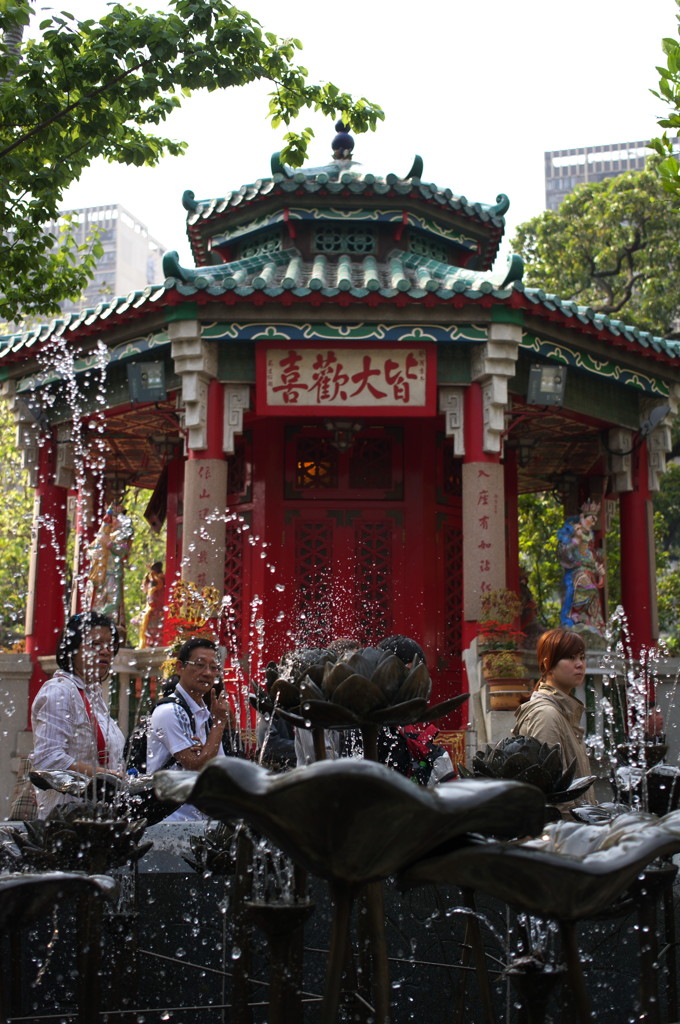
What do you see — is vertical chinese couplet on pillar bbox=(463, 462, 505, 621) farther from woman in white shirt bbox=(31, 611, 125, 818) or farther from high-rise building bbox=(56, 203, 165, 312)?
high-rise building bbox=(56, 203, 165, 312)

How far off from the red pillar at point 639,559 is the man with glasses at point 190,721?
8.14 metres

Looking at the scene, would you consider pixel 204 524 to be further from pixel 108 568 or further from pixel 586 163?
pixel 586 163

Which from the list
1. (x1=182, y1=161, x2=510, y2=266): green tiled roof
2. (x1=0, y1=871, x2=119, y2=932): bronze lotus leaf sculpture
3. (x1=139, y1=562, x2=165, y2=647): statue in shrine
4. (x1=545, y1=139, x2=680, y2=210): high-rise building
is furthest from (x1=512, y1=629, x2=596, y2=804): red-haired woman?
(x1=545, y1=139, x2=680, y2=210): high-rise building

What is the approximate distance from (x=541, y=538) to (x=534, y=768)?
17.9m

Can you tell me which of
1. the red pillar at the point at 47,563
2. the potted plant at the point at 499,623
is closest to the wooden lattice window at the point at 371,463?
the potted plant at the point at 499,623

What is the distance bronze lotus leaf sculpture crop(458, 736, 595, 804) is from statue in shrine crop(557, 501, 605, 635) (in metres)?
8.19

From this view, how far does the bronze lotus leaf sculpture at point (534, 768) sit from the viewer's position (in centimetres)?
315

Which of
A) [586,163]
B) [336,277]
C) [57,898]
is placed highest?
[586,163]

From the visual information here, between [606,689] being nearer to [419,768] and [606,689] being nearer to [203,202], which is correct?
[419,768]

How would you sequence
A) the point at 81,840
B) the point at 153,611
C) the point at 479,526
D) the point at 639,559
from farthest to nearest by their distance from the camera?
the point at 153,611 → the point at 639,559 → the point at 479,526 → the point at 81,840

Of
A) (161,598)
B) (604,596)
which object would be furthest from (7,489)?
(604,596)

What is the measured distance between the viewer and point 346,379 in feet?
35.7

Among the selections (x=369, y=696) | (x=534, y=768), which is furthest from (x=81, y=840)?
(x=534, y=768)

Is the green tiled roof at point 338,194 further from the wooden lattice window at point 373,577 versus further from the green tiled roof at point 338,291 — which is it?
the wooden lattice window at point 373,577
